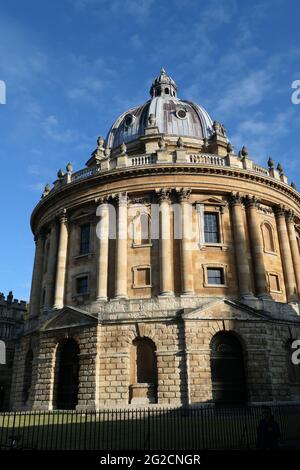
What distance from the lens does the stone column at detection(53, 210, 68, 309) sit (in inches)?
1206

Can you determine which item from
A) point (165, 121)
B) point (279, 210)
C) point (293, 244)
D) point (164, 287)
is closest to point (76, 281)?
point (164, 287)

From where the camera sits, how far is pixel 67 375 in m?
27.5

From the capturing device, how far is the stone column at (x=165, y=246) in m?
27.3

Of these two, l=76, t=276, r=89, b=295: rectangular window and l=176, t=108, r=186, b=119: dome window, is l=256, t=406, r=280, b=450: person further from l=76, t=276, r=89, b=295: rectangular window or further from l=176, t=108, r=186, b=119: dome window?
l=176, t=108, r=186, b=119: dome window

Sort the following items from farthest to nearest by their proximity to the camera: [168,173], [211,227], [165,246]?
[211,227] → [168,173] → [165,246]

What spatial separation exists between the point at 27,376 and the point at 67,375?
532 cm

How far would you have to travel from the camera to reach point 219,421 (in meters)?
19.6

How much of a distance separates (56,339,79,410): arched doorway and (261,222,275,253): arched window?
15336 millimetres

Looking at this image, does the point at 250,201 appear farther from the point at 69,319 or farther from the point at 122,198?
the point at 69,319

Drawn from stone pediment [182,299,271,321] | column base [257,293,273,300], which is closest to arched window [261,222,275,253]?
column base [257,293,273,300]

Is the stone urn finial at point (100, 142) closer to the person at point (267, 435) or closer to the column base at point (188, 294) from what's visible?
the column base at point (188, 294)

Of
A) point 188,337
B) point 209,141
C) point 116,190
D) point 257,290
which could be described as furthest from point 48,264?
point 209,141

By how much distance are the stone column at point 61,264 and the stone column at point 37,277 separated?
162 inches

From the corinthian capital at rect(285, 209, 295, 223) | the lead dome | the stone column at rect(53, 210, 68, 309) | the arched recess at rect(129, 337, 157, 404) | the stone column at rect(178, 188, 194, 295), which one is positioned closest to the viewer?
the arched recess at rect(129, 337, 157, 404)
